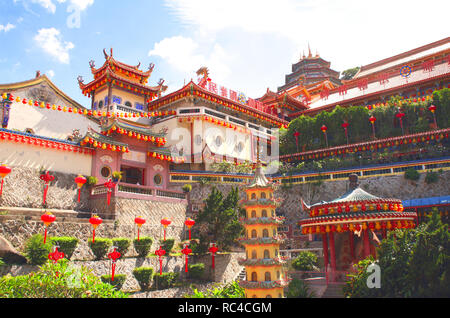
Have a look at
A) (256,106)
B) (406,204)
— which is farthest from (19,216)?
(256,106)

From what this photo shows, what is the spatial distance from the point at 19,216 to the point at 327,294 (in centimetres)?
1355

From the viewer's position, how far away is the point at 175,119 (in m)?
32.3

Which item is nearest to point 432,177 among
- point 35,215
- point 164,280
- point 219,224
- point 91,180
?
point 219,224

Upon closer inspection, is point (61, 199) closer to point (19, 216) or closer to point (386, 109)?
point (19, 216)

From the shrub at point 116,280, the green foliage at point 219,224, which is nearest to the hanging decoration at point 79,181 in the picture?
the shrub at point 116,280

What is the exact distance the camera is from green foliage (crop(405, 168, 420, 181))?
24125 millimetres

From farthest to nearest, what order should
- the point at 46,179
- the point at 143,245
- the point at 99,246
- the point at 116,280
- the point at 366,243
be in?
the point at 46,179 < the point at 143,245 < the point at 99,246 < the point at 116,280 < the point at 366,243

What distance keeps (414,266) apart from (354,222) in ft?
12.9

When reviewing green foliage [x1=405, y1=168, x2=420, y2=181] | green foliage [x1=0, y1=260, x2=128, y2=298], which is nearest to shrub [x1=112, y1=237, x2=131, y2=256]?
green foliage [x1=0, y1=260, x2=128, y2=298]

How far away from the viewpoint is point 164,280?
1777cm

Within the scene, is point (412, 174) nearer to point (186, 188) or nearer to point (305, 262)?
point (305, 262)

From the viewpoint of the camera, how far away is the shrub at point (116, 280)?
15789 millimetres

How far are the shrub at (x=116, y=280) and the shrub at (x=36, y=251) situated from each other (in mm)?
2489

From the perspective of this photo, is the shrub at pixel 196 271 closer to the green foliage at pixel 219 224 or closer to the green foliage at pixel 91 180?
the green foliage at pixel 219 224
